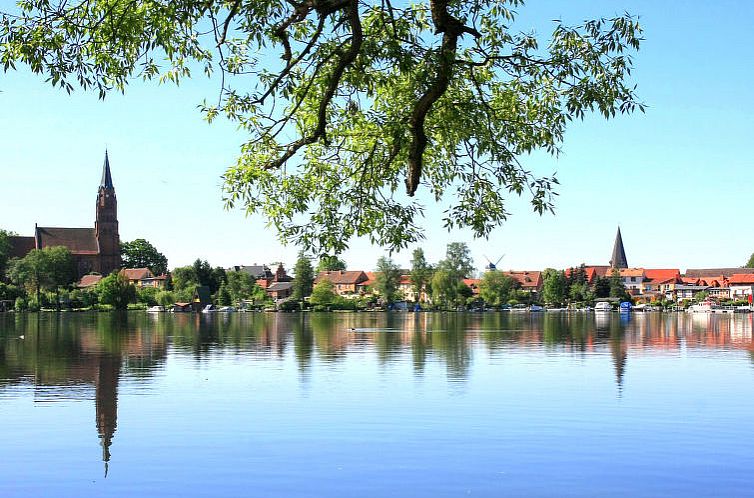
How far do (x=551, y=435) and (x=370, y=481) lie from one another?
5.52 metres

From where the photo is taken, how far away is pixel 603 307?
169500mm

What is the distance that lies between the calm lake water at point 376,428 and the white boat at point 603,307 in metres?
135

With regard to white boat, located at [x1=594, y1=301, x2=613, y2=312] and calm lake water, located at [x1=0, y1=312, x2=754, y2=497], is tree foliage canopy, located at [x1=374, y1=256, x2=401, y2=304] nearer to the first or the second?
white boat, located at [x1=594, y1=301, x2=613, y2=312]

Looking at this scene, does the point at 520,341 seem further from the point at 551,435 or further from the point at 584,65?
the point at 584,65

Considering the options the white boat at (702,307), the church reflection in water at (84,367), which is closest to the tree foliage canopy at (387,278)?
the white boat at (702,307)

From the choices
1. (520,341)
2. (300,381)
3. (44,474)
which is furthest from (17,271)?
(44,474)

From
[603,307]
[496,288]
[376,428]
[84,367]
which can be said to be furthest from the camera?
[496,288]

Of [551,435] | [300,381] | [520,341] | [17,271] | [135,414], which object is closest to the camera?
[551,435]

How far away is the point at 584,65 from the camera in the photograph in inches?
348

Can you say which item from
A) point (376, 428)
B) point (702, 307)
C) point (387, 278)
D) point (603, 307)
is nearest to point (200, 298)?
point (387, 278)

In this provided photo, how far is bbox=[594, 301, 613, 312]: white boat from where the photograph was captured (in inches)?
6678

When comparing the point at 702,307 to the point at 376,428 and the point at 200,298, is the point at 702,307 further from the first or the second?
the point at 376,428

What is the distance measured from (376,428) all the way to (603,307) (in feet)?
514

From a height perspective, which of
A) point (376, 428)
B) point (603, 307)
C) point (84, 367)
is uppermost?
point (84, 367)
